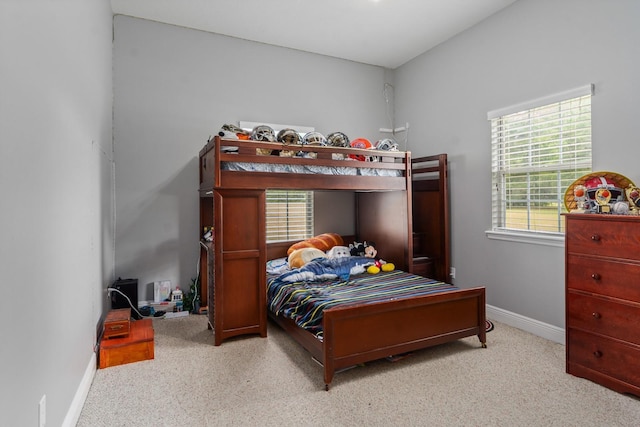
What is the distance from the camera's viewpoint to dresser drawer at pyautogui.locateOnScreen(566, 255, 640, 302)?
2.07m

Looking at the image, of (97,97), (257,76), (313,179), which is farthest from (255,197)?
(257,76)

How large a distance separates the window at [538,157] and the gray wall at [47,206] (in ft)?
11.5

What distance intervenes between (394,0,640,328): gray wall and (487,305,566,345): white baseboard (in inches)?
1.9

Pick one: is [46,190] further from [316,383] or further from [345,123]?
[345,123]

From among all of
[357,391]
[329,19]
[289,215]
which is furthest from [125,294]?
[329,19]

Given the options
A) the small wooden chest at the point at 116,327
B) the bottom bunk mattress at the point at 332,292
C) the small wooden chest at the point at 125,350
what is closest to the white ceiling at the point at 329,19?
the bottom bunk mattress at the point at 332,292

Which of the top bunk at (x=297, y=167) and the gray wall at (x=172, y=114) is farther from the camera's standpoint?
the gray wall at (x=172, y=114)

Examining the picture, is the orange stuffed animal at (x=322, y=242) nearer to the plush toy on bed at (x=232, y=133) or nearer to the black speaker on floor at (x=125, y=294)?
the plush toy on bed at (x=232, y=133)

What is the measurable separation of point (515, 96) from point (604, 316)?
207cm

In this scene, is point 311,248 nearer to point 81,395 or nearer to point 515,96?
point 81,395

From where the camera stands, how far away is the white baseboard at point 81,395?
179 centimetres

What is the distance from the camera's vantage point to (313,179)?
3.18 metres

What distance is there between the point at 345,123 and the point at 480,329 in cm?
309

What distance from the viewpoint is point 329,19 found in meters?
3.67
